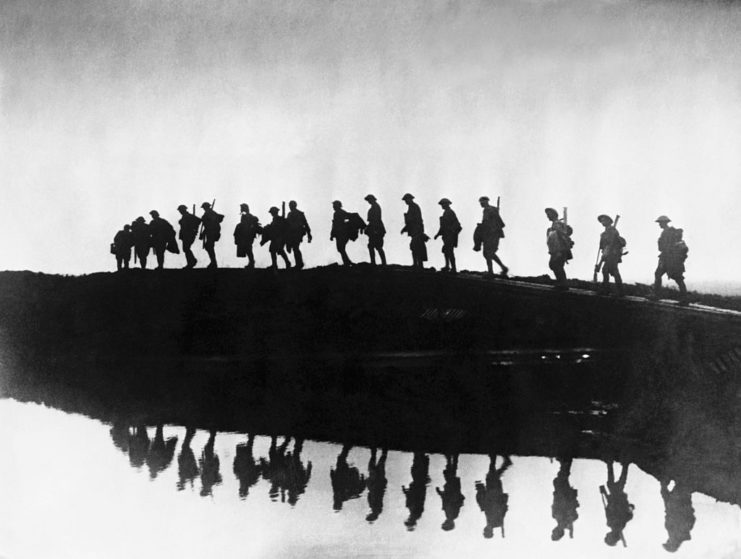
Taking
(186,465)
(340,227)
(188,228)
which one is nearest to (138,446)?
(186,465)

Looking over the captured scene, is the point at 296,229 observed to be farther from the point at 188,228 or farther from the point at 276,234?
the point at 188,228

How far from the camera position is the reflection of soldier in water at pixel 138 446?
5.79 m

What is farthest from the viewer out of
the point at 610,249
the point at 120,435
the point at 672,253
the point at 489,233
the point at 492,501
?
the point at 489,233

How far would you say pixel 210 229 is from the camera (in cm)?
1018

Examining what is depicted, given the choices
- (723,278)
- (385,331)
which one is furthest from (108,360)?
(723,278)

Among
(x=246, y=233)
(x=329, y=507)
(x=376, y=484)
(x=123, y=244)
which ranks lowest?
(x=329, y=507)

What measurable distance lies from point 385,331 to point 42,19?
5115 millimetres

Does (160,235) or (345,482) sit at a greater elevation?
(160,235)

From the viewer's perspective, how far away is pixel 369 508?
4859 millimetres

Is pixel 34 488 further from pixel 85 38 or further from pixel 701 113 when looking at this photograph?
pixel 701 113

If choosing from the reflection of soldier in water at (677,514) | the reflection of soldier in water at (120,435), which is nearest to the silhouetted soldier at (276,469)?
the reflection of soldier in water at (120,435)

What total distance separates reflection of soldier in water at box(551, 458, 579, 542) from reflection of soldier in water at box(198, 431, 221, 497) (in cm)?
228

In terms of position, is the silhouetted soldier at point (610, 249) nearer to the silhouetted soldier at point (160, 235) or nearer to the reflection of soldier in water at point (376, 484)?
the reflection of soldier in water at point (376, 484)

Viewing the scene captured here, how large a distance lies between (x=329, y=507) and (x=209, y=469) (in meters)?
1.05
